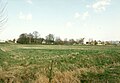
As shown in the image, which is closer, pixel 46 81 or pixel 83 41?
pixel 46 81

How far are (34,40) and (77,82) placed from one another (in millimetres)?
116790

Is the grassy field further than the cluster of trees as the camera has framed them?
No

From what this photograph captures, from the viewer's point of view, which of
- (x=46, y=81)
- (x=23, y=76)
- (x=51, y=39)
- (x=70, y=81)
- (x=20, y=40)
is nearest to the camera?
(x=46, y=81)

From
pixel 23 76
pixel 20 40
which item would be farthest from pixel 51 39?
pixel 23 76

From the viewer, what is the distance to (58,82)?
35.5ft

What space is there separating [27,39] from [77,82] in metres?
111

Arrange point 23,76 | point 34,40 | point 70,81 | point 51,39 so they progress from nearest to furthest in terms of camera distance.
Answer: point 70,81 < point 23,76 < point 34,40 < point 51,39

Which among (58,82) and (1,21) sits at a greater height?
(1,21)

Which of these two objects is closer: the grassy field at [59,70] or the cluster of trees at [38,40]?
the grassy field at [59,70]

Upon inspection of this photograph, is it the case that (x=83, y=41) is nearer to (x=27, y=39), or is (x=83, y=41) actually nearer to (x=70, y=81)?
(x=27, y=39)

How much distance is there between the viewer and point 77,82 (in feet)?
38.7

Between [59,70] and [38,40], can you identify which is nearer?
[59,70]

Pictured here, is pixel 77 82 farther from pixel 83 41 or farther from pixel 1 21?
pixel 83 41

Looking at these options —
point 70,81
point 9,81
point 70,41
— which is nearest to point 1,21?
point 9,81
